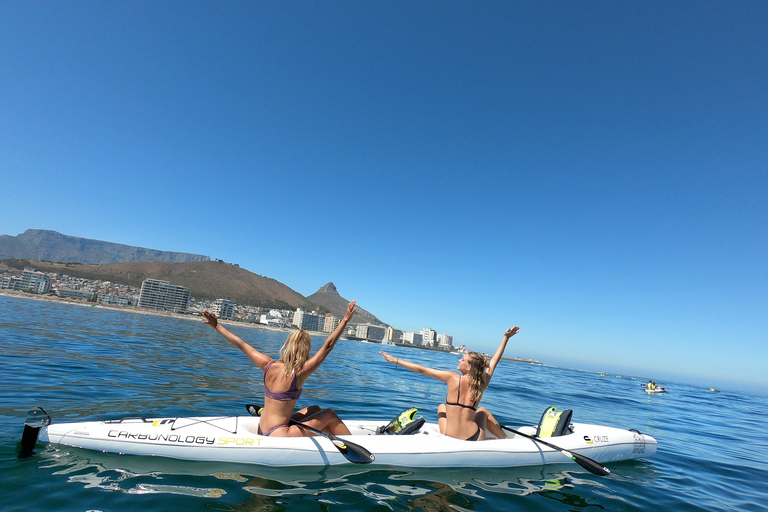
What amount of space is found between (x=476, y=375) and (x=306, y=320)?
7251 inches

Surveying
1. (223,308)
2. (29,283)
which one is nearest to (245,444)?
(223,308)

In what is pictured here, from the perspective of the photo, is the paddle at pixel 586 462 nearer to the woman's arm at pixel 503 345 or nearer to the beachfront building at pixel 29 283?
the woman's arm at pixel 503 345

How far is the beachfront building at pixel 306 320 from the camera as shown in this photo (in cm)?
17994

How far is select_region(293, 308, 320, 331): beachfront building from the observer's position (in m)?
180

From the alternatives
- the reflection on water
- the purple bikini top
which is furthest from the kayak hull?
the purple bikini top

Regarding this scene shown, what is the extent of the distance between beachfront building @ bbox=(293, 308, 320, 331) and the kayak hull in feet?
583

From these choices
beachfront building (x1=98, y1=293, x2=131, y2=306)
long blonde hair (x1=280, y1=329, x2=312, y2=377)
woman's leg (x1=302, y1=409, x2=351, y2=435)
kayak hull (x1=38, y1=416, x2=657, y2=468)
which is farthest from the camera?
beachfront building (x1=98, y1=293, x2=131, y2=306)

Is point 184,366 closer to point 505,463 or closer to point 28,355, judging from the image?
point 28,355

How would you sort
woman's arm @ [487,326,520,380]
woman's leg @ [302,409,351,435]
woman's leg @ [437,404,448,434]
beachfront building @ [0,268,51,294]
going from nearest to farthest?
woman's leg @ [302,409,351,435], woman's leg @ [437,404,448,434], woman's arm @ [487,326,520,380], beachfront building @ [0,268,51,294]

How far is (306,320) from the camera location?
183 meters

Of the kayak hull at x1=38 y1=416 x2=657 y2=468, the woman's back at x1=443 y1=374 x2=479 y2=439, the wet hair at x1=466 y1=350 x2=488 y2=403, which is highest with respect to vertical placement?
the wet hair at x1=466 y1=350 x2=488 y2=403

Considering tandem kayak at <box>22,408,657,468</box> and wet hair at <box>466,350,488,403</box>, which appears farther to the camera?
wet hair at <box>466,350,488,403</box>

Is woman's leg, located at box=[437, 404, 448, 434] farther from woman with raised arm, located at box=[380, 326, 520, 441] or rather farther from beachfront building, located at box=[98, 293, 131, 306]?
beachfront building, located at box=[98, 293, 131, 306]

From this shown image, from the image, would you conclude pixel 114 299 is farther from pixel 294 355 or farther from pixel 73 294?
pixel 294 355
